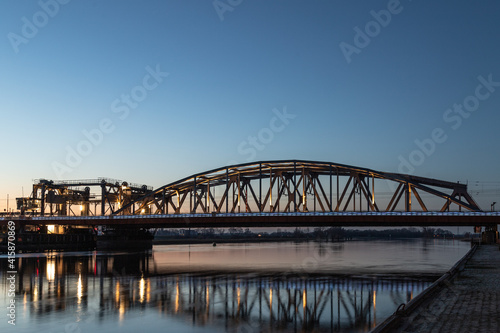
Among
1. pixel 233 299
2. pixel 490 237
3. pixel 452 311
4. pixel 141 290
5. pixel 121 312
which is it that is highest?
pixel 452 311

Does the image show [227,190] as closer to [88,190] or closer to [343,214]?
[343,214]

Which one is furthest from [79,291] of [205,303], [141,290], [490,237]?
[490,237]

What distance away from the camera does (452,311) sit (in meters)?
18.9

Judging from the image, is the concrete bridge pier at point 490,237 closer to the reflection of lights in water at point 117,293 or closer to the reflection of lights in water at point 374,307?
the reflection of lights in water at point 374,307

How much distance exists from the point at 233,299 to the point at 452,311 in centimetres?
1308

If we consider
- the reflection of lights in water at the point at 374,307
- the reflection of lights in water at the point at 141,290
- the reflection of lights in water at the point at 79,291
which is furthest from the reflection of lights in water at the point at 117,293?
the reflection of lights in water at the point at 374,307

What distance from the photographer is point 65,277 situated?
1693 inches

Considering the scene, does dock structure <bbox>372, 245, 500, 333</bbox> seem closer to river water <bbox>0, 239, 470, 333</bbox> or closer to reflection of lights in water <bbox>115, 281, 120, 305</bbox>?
river water <bbox>0, 239, 470, 333</bbox>

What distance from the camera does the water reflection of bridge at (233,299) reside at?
22.0 meters

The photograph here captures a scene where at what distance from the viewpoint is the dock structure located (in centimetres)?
1575

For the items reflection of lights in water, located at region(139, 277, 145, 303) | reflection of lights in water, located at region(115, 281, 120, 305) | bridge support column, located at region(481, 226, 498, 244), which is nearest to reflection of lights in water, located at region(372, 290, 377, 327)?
reflection of lights in water, located at region(139, 277, 145, 303)

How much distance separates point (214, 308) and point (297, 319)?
5.09m

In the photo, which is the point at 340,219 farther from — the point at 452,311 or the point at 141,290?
the point at 452,311

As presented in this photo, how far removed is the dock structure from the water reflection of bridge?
2.33m
